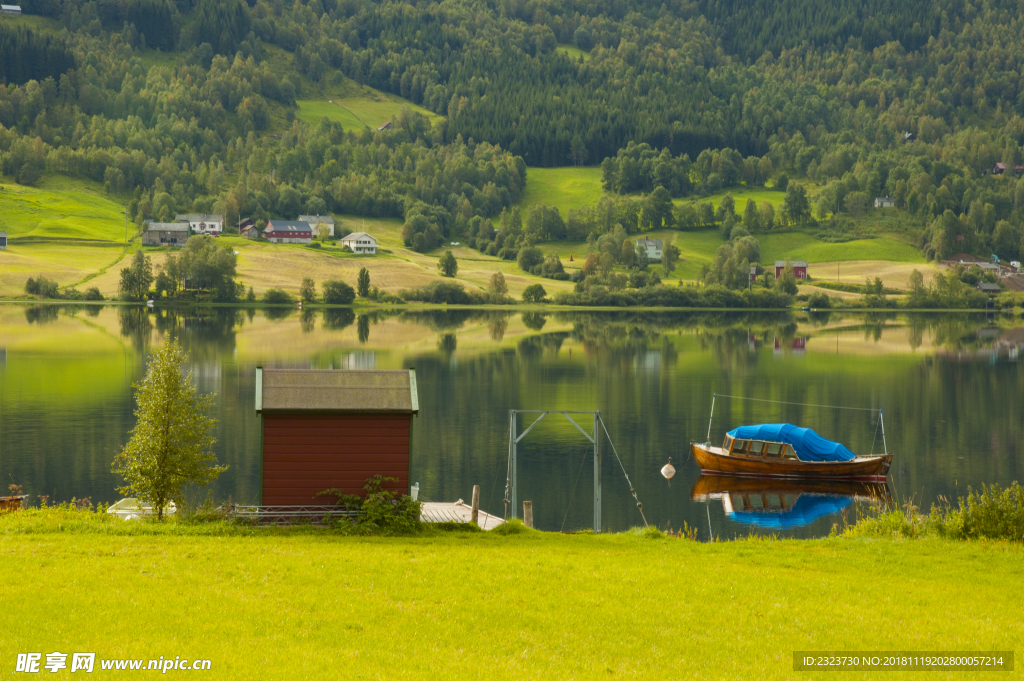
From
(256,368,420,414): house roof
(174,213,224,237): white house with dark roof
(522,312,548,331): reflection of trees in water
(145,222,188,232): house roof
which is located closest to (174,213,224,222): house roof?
(174,213,224,237): white house with dark roof

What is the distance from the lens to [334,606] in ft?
45.0

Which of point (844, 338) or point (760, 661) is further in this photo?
point (844, 338)

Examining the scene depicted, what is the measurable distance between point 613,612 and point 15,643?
8092mm

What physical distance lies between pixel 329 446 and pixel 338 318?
111314 mm

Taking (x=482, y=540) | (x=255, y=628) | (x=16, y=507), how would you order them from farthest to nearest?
(x=16, y=507), (x=482, y=540), (x=255, y=628)

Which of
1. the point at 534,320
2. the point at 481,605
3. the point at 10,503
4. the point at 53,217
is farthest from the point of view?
the point at 53,217

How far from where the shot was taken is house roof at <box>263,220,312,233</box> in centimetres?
19238

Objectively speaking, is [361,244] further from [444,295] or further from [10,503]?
[10,503]

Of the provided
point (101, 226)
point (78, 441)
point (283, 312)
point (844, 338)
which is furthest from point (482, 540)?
point (101, 226)

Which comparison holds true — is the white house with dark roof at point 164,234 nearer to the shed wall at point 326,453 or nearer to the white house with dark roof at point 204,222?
the white house with dark roof at point 204,222

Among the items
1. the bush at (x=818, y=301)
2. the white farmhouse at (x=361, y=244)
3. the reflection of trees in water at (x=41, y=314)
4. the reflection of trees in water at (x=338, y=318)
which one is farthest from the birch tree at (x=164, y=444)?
the white farmhouse at (x=361, y=244)

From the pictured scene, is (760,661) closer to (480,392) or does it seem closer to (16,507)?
(16,507)

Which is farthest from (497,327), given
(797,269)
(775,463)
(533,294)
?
(775,463)

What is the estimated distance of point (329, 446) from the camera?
2108 centimetres
